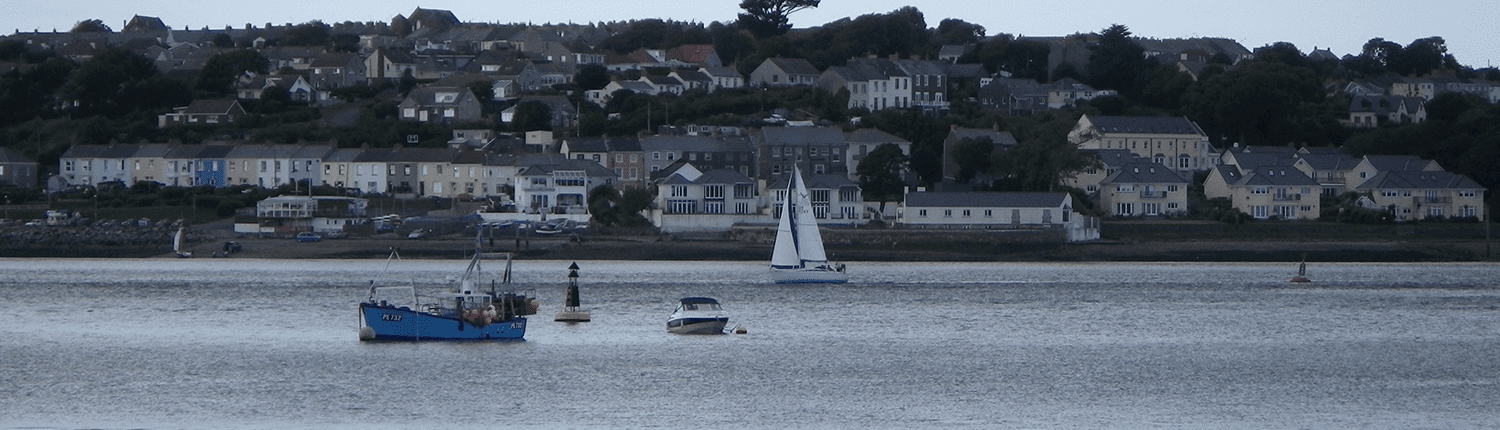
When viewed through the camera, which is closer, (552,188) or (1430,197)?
(552,188)

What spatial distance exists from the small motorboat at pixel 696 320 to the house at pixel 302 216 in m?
34.8

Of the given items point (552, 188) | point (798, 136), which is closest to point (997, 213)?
point (798, 136)

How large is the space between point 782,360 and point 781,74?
2769 inches

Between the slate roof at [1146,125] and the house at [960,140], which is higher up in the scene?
the slate roof at [1146,125]

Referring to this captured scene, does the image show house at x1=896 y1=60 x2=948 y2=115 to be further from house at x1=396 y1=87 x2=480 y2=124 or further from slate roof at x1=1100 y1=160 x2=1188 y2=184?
slate roof at x1=1100 y1=160 x2=1188 y2=184

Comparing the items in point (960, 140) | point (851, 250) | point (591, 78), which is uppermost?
point (591, 78)

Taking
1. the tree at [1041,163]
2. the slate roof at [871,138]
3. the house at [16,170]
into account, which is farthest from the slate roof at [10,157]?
the tree at [1041,163]

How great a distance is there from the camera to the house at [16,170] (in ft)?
270

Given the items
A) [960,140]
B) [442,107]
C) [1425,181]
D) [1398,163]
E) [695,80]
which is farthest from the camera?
[695,80]

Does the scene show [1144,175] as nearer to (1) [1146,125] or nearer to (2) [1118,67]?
(1) [1146,125]

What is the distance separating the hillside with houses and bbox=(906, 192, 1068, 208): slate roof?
14 centimetres

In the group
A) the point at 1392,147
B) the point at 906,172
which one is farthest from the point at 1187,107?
the point at 906,172

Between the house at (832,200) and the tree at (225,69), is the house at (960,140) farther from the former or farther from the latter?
the tree at (225,69)

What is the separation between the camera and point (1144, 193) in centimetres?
7450
